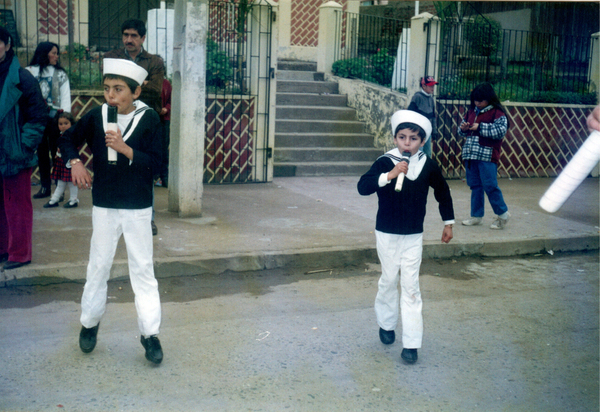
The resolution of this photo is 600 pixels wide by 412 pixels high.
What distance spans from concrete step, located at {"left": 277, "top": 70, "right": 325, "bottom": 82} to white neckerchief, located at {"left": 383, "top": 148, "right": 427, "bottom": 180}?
32.8 feet

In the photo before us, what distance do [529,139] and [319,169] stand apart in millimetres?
4295

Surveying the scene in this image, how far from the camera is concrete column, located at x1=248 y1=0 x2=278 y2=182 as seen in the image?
34.4 ft

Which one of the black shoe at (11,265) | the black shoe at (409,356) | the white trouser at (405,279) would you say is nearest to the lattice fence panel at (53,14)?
the black shoe at (11,265)

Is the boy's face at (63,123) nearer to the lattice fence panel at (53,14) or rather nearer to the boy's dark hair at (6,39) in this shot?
the boy's dark hair at (6,39)

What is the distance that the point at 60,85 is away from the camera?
8320 mm

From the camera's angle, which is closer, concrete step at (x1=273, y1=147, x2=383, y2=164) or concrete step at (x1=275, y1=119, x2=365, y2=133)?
concrete step at (x1=273, y1=147, x2=383, y2=164)

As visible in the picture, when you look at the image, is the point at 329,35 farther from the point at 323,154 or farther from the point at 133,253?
the point at 133,253

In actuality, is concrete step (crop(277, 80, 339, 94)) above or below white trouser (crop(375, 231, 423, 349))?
above

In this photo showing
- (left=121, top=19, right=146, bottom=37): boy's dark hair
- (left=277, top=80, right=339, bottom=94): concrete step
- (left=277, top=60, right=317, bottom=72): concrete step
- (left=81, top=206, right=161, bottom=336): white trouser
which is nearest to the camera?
(left=81, top=206, right=161, bottom=336): white trouser

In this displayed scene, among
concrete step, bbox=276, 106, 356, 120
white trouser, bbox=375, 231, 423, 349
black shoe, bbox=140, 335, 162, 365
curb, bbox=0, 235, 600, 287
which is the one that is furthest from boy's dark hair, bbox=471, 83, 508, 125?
concrete step, bbox=276, 106, 356, 120

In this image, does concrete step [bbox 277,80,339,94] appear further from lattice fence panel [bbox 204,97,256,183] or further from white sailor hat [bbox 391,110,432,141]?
white sailor hat [bbox 391,110,432,141]

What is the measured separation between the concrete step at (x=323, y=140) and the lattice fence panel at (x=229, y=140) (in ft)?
4.25

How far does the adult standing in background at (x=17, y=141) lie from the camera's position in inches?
213

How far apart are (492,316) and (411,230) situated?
58.0 inches
